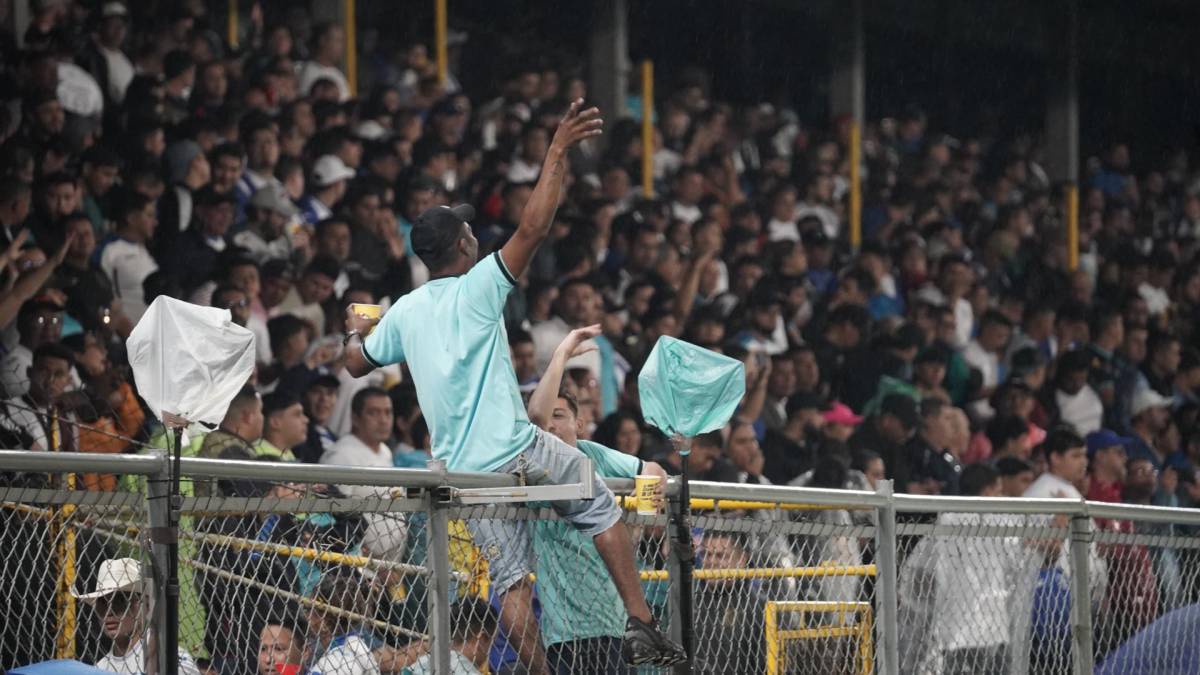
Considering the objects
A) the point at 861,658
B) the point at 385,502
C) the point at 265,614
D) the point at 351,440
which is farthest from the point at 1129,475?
the point at 385,502

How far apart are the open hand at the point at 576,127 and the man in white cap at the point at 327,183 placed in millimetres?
5813

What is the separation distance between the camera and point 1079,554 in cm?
580

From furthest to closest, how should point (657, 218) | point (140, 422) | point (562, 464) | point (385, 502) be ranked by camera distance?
point (657, 218)
point (140, 422)
point (562, 464)
point (385, 502)

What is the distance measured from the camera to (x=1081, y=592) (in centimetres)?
577

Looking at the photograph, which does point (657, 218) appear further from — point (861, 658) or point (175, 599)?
point (175, 599)

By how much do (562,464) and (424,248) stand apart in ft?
2.51

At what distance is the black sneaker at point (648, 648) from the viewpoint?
4418mm

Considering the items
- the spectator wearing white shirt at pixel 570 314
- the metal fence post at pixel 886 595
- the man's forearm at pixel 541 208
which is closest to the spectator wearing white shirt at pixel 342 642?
the man's forearm at pixel 541 208

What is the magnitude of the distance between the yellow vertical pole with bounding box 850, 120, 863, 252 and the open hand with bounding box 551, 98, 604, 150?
10085 mm

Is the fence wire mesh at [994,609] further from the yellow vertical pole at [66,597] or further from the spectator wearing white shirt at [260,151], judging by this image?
the spectator wearing white shirt at [260,151]

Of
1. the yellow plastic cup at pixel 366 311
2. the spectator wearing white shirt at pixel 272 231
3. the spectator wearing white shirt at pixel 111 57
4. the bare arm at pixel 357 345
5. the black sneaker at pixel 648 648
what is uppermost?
the spectator wearing white shirt at pixel 111 57

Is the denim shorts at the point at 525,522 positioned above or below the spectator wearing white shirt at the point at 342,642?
above

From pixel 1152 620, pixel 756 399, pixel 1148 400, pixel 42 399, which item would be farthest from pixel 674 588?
pixel 1148 400

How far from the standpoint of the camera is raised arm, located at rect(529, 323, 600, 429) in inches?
200
